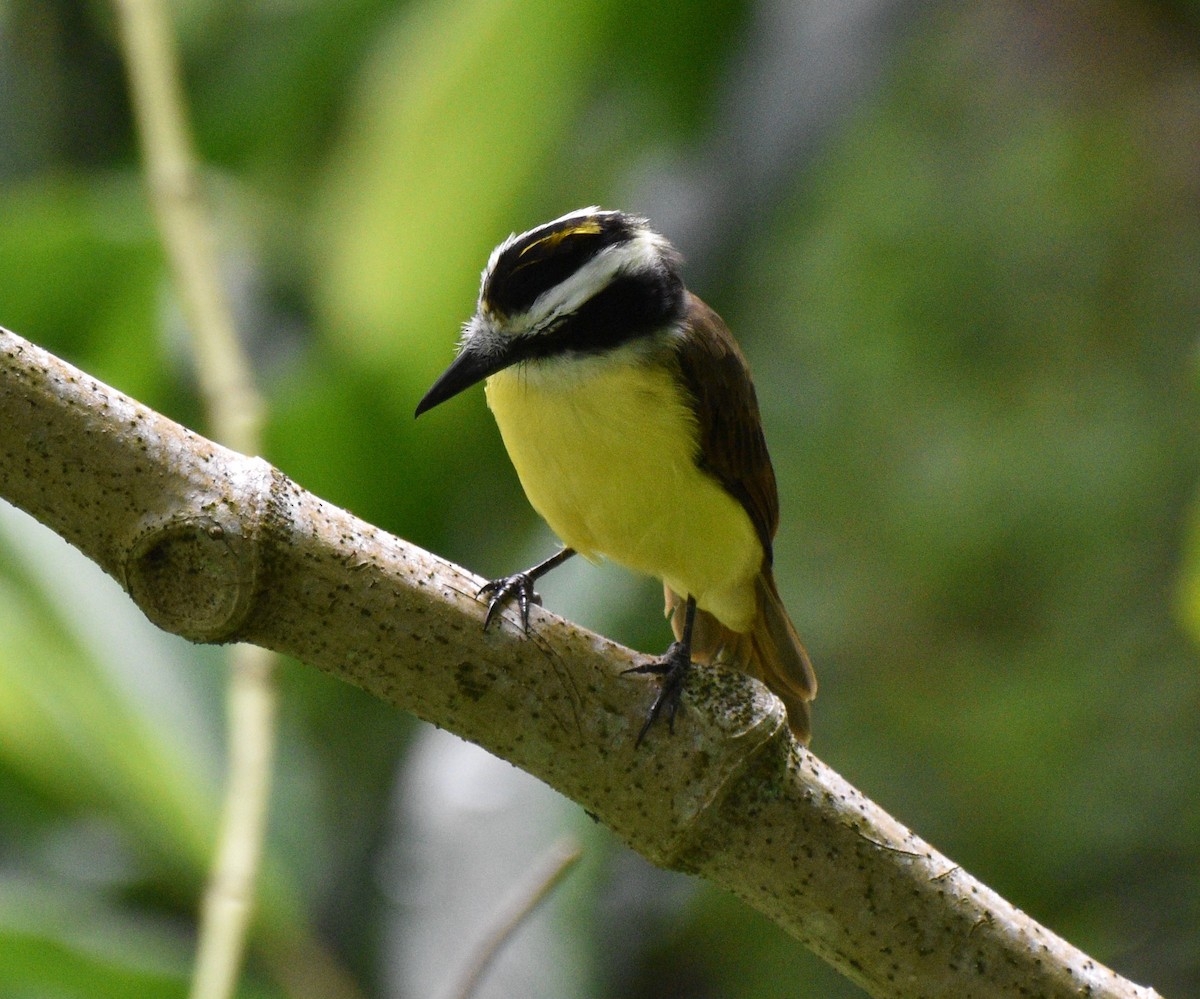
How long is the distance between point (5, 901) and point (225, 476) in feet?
4.66

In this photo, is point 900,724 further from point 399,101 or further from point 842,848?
point 842,848

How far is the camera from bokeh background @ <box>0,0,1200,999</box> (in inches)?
102

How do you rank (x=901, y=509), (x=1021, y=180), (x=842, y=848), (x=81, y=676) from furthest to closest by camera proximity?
(x=1021, y=180) < (x=901, y=509) < (x=81, y=676) < (x=842, y=848)

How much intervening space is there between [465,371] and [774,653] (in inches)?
27.9

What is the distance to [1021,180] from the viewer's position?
4.51 meters

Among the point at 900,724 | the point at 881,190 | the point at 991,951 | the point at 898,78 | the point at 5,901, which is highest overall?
the point at 898,78

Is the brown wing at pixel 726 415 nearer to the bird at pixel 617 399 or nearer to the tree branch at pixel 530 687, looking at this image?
the bird at pixel 617 399

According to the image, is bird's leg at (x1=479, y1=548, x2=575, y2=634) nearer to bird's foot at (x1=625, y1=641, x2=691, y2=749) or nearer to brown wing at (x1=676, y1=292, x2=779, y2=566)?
bird's foot at (x1=625, y1=641, x2=691, y2=749)

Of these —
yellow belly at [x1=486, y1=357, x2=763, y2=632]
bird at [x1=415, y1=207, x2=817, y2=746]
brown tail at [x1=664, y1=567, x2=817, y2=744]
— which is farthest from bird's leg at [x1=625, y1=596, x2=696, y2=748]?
brown tail at [x1=664, y1=567, x2=817, y2=744]

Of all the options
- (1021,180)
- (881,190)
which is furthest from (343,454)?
(1021,180)

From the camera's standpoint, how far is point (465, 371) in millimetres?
1718

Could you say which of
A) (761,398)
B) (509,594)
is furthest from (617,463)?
(761,398)

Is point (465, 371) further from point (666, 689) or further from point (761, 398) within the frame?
point (761, 398)

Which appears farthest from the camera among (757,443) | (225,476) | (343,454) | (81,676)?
(343,454)
